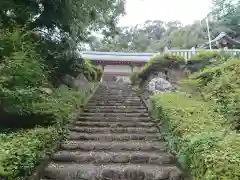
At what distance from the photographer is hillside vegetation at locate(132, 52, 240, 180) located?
347cm

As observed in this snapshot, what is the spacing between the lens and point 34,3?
7547mm

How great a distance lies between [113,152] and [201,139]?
2296 millimetres

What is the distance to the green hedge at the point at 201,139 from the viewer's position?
3353 millimetres

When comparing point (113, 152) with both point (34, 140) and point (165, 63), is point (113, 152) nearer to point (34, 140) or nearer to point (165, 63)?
point (34, 140)

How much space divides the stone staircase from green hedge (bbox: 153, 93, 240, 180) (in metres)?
0.38

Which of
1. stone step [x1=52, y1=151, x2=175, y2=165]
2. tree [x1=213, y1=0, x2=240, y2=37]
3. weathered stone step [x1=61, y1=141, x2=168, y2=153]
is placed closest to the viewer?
stone step [x1=52, y1=151, x2=175, y2=165]

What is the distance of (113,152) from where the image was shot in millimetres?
6043

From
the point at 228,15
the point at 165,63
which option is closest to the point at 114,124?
the point at 165,63

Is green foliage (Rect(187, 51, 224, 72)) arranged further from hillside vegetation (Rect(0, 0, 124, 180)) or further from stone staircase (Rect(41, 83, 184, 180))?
hillside vegetation (Rect(0, 0, 124, 180))

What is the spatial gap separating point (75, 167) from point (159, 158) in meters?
1.49

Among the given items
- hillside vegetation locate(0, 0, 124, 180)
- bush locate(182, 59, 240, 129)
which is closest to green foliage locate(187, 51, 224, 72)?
bush locate(182, 59, 240, 129)

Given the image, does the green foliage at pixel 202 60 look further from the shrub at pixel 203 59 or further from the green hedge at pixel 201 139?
the green hedge at pixel 201 139

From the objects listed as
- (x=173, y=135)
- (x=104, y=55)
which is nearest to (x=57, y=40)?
(x=173, y=135)

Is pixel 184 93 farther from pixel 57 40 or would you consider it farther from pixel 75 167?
pixel 75 167
